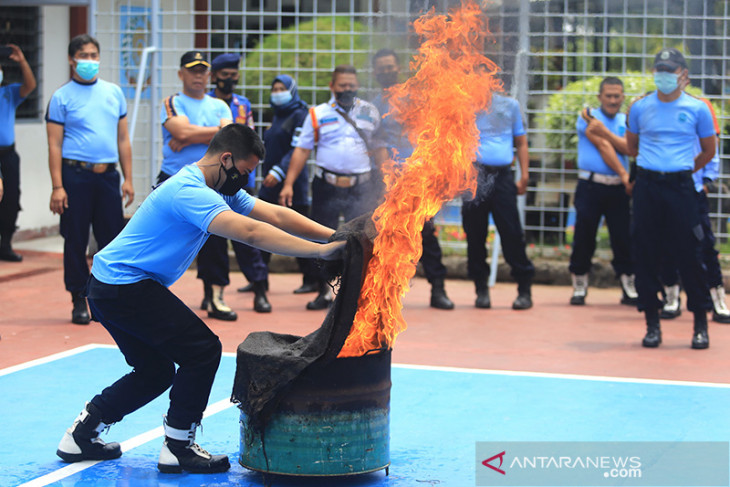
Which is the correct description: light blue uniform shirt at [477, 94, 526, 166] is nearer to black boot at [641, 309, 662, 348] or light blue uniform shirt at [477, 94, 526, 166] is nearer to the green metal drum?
black boot at [641, 309, 662, 348]

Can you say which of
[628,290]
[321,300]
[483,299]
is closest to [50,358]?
[321,300]

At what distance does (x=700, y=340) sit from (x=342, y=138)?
4026 mm

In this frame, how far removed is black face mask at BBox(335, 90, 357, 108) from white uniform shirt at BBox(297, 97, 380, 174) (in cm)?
5

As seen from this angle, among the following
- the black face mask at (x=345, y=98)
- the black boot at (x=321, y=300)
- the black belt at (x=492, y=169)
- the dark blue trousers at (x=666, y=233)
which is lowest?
the black boot at (x=321, y=300)

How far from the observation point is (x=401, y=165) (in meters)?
6.01

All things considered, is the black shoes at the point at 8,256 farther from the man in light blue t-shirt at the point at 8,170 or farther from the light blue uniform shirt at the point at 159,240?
the light blue uniform shirt at the point at 159,240

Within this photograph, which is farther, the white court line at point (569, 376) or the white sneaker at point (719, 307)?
the white sneaker at point (719, 307)

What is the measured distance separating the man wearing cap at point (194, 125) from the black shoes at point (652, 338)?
Result: 3.99m

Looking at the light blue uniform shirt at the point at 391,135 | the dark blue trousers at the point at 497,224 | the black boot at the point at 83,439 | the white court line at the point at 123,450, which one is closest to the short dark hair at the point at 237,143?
the light blue uniform shirt at the point at 391,135

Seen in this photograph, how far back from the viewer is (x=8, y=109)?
39.3 feet

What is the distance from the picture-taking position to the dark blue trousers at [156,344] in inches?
212

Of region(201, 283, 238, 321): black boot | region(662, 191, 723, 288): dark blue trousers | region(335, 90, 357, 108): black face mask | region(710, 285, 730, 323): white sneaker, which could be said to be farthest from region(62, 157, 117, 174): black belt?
region(710, 285, 730, 323): white sneaker

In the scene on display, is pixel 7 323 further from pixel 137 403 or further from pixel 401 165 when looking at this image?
pixel 401 165

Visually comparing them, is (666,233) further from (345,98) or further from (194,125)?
(194,125)
